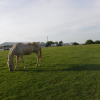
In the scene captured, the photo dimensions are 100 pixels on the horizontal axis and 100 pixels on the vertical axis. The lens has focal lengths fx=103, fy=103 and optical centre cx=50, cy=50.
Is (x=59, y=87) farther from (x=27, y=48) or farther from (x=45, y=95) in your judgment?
(x=27, y=48)

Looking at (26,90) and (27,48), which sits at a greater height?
(27,48)

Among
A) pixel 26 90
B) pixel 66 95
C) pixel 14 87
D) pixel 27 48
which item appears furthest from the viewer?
pixel 27 48

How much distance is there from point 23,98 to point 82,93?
6.85 ft

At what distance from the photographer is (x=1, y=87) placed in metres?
4.36

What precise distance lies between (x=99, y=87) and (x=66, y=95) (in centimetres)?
143

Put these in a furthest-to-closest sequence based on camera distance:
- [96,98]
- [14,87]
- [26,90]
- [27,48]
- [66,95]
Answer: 1. [27,48]
2. [14,87]
3. [26,90]
4. [66,95]
5. [96,98]

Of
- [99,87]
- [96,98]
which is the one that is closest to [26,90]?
[96,98]

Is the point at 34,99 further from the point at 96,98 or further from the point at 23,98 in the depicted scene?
the point at 96,98

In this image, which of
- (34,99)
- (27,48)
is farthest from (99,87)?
(27,48)

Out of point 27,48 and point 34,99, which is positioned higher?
point 27,48

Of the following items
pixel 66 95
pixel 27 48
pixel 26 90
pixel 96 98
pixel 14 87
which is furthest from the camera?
pixel 27 48

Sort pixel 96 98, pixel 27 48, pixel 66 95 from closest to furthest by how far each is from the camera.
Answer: pixel 96 98 < pixel 66 95 < pixel 27 48

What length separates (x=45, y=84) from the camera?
14.7ft

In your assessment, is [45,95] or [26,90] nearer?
[45,95]
